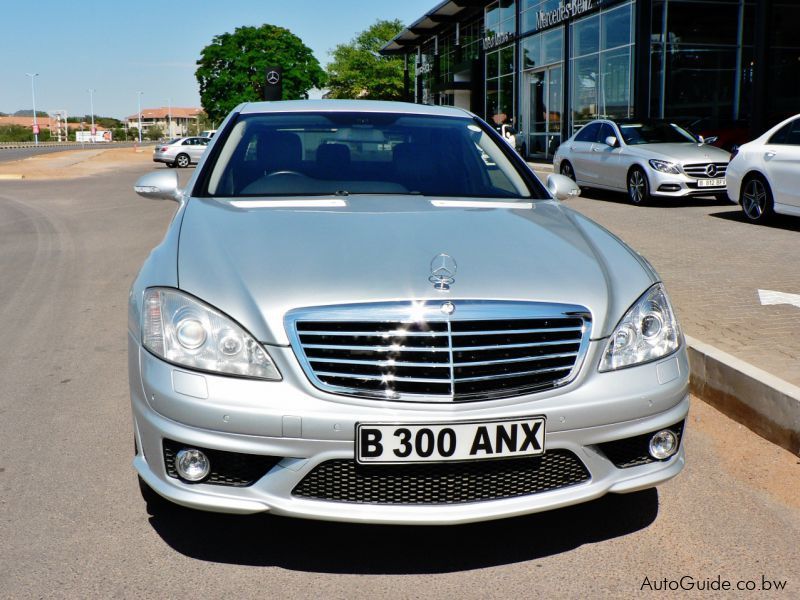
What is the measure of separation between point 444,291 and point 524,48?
3341 centimetres

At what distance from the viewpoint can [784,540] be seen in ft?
9.82

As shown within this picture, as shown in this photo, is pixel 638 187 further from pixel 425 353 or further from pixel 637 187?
pixel 425 353

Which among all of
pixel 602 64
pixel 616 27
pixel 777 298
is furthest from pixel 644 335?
pixel 602 64

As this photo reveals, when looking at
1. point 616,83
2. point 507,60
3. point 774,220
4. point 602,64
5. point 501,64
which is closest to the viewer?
point 774,220

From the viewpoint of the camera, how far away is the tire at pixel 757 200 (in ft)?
36.7

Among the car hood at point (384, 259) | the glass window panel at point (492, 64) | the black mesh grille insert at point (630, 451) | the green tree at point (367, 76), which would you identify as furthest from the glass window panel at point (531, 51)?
the green tree at point (367, 76)

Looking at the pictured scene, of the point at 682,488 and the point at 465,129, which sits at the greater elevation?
the point at 465,129

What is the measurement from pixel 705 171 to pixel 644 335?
12.3 metres

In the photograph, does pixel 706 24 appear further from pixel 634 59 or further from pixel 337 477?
pixel 337 477

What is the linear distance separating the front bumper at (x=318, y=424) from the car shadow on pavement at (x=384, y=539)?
29 cm

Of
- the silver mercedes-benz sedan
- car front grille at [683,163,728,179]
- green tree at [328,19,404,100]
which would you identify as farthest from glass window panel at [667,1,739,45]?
green tree at [328,19,404,100]

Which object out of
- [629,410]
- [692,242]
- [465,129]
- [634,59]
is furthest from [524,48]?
[629,410]

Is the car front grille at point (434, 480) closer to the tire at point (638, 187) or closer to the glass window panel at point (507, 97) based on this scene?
the tire at point (638, 187)

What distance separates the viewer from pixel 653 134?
1570 cm
